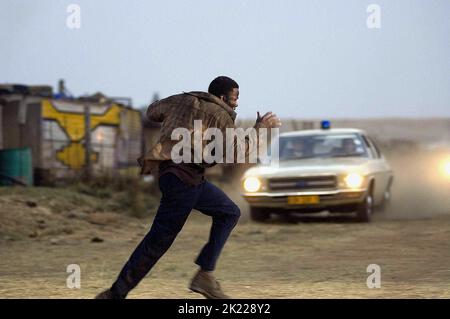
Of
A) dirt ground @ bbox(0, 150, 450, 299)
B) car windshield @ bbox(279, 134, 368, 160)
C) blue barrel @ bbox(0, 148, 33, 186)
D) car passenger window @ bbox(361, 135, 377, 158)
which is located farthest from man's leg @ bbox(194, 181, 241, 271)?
blue barrel @ bbox(0, 148, 33, 186)

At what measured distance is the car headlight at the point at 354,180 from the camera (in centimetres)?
1155

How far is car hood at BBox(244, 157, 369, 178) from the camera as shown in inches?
460

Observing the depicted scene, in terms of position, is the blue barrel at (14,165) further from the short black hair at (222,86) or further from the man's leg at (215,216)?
the short black hair at (222,86)

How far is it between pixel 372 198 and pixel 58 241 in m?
5.12

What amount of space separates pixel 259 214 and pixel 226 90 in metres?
7.63

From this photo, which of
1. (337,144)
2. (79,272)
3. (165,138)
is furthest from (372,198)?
(165,138)

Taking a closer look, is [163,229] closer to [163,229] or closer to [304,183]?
[163,229]

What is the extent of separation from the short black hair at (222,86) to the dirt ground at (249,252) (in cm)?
166

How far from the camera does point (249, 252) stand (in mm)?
9125

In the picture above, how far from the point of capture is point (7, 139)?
19734mm

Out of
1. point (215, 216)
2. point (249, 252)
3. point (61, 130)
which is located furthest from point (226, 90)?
point (61, 130)

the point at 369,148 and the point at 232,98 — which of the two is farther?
the point at 369,148

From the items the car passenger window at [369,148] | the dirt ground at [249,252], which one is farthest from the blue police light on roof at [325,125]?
the dirt ground at [249,252]

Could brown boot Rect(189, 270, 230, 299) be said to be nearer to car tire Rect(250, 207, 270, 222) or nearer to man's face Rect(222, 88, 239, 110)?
man's face Rect(222, 88, 239, 110)
